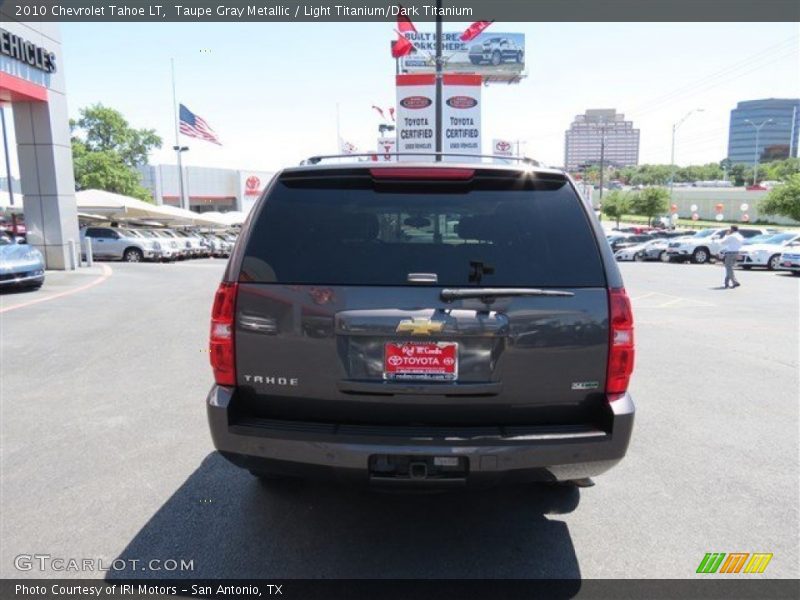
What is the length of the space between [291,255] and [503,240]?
1.05m

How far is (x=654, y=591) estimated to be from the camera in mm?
2822

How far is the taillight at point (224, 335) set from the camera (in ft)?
9.36

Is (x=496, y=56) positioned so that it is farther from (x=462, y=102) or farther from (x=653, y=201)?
(x=462, y=102)

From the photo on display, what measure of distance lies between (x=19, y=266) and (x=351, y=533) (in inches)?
505

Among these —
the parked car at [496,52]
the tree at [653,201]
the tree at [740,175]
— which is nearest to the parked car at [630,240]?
the parked car at [496,52]

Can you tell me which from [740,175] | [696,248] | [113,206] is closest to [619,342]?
[696,248]

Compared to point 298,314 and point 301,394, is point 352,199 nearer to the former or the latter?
point 298,314

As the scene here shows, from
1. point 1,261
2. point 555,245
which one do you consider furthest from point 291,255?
point 1,261

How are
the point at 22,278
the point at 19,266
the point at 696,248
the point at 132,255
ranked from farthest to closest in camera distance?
the point at 696,248 < the point at 132,255 < the point at 22,278 < the point at 19,266

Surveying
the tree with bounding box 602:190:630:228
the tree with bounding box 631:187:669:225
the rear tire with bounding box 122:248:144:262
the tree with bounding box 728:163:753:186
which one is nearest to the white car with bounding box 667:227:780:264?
the rear tire with bounding box 122:248:144:262

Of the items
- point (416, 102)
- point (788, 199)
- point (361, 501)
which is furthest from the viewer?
point (788, 199)

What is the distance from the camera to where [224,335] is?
2.87 meters

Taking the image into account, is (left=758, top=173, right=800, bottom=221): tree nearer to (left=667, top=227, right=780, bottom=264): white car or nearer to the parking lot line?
(left=667, top=227, right=780, bottom=264): white car

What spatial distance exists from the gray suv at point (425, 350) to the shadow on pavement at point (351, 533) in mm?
537
